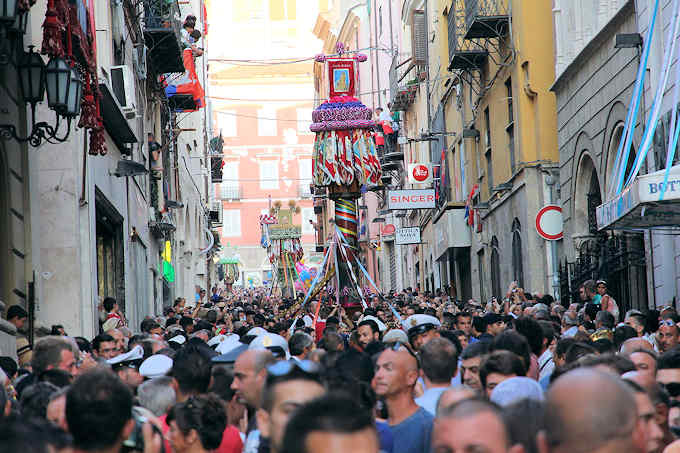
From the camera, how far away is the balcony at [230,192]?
102938 mm

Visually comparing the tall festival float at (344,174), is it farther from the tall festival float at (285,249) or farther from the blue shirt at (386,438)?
the tall festival float at (285,249)

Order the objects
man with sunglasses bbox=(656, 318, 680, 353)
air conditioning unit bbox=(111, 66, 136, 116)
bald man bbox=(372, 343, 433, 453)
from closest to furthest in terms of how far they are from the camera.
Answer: bald man bbox=(372, 343, 433, 453)
man with sunglasses bbox=(656, 318, 680, 353)
air conditioning unit bbox=(111, 66, 136, 116)

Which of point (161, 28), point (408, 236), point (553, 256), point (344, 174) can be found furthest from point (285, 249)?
point (344, 174)

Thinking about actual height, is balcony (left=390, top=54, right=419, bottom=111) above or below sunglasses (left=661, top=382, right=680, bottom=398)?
above

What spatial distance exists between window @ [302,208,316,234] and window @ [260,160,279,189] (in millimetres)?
3481

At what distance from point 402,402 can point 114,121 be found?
14.5m

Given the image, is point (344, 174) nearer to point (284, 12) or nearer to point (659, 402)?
point (659, 402)

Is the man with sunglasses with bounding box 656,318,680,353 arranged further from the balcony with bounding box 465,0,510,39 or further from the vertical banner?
the balcony with bounding box 465,0,510,39

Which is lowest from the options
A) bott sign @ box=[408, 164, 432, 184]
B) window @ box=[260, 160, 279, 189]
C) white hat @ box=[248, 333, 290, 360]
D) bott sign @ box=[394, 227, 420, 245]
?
white hat @ box=[248, 333, 290, 360]

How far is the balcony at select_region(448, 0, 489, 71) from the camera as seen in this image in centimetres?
2775

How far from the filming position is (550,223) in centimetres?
2142

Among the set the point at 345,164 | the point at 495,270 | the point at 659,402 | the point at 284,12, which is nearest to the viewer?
the point at 659,402

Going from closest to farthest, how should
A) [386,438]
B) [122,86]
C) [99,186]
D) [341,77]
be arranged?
[386,438] < [99,186] < [341,77] < [122,86]

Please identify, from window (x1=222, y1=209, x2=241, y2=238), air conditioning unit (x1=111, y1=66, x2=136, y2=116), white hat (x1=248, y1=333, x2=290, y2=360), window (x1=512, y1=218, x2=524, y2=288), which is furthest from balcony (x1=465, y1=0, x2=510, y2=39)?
window (x1=222, y1=209, x2=241, y2=238)
